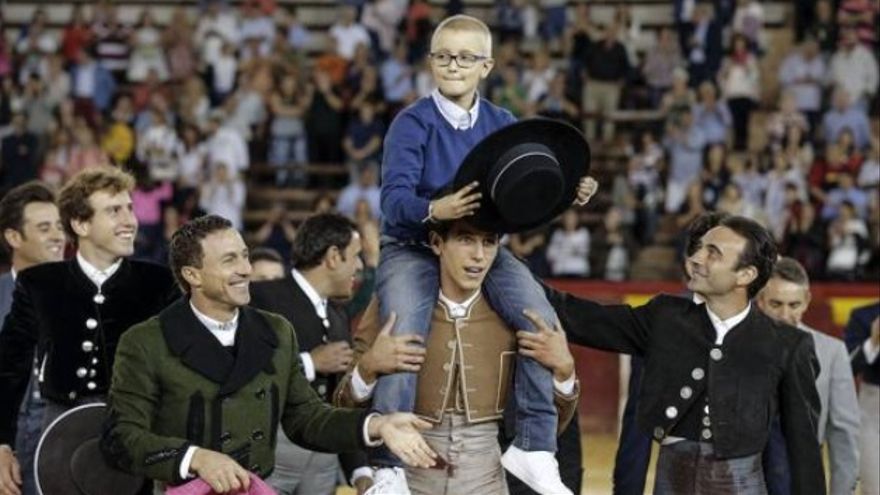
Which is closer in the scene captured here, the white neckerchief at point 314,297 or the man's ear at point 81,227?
the man's ear at point 81,227

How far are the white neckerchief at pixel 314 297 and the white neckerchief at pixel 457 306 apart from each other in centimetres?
167

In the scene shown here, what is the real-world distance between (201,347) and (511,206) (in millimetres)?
1041

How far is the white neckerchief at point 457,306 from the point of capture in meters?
6.12

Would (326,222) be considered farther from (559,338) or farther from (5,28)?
(5,28)

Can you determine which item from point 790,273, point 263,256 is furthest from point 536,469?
point 263,256

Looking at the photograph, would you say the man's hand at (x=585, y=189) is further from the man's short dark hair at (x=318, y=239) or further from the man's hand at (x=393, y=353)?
the man's short dark hair at (x=318, y=239)

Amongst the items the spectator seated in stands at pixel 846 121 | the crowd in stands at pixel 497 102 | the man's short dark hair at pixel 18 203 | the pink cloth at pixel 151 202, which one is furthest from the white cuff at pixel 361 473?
the spectator seated in stands at pixel 846 121

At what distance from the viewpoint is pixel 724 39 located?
65.5 ft

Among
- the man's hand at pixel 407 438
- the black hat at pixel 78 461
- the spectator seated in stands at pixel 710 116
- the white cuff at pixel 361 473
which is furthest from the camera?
the spectator seated in stands at pixel 710 116

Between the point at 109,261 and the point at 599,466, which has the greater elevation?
the point at 109,261

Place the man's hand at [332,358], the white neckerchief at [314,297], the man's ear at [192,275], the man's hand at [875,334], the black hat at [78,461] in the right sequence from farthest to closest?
1. the man's hand at [875,334]
2. the white neckerchief at [314,297]
3. the man's hand at [332,358]
4. the black hat at [78,461]
5. the man's ear at [192,275]

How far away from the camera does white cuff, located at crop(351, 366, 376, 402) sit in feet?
20.0

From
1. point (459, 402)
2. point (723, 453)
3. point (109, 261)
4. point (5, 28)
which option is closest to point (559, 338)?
point (459, 402)

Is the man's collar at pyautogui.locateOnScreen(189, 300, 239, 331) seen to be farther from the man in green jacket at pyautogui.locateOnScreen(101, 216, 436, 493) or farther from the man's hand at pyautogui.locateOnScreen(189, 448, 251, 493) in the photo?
the man's hand at pyautogui.locateOnScreen(189, 448, 251, 493)
